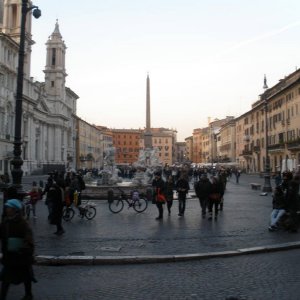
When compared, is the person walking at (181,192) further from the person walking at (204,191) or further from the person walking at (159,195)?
the person walking at (159,195)

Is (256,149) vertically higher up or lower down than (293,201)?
higher up

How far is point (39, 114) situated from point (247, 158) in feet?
Result: 129

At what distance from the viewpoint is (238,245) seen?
10.2 meters

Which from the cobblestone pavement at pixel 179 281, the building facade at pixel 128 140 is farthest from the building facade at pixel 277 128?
the building facade at pixel 128 140

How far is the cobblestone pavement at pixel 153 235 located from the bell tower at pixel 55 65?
74339 mm

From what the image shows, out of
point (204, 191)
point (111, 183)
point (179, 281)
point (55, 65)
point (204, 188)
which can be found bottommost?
point (179, 281)

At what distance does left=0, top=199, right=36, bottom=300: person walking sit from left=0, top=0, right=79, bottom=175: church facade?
155 ft

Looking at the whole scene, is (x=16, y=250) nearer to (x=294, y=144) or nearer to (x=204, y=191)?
(x=204, y=191)

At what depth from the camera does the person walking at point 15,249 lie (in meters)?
5.64

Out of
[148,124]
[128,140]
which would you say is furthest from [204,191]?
[128,140]

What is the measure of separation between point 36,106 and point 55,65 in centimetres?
1687

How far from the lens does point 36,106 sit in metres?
73.3

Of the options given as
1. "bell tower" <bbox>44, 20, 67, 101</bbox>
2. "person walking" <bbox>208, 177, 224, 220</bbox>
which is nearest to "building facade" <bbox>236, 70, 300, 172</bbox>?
"person walking" <bbox>208, 177, 224, 220</bbox>

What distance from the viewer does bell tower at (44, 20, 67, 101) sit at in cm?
8669
